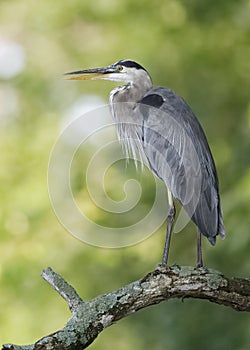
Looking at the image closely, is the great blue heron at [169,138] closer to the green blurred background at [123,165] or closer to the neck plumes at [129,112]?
the neck plumes at [129,112]

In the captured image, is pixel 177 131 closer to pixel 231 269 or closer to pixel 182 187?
pixel 182 187

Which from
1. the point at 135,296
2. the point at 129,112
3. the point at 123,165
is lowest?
the point at 135,296

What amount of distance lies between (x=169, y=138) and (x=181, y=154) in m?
0.09

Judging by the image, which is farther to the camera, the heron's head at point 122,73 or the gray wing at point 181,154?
the heron's head at point 122,73

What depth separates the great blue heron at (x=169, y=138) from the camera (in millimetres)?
3328

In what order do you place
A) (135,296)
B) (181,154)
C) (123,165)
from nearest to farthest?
(135,296), (181,154), (123,165)

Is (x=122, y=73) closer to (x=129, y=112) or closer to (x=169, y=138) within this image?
(x=129, y=112)

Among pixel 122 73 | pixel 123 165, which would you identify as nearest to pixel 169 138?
pixel 122 73

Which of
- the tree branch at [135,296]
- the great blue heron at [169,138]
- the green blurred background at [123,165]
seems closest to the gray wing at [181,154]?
the great blue heron at [169,138]

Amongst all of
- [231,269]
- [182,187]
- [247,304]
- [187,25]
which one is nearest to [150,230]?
[231,269]

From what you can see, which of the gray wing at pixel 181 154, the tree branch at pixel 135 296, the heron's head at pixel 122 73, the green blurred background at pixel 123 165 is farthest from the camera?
the green blurred background at pixel 123 165

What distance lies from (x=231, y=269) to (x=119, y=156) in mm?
954

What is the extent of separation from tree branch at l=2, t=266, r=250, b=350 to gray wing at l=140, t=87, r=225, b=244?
17.6 inches

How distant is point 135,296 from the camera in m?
2.65
